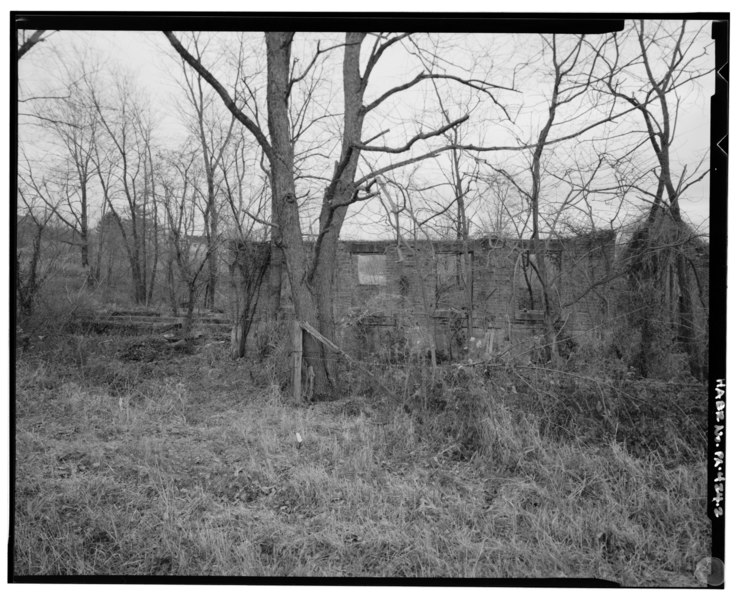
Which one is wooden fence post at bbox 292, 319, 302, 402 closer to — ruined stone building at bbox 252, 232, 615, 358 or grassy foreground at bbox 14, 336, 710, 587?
grassy foreground at bbox 14, 336, 710, 587

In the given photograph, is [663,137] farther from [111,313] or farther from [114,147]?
[111,313]

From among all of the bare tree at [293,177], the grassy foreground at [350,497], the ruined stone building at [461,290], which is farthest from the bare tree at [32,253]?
the ruined stone building at [461,290]

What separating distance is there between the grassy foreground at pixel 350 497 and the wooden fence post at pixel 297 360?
69 cm

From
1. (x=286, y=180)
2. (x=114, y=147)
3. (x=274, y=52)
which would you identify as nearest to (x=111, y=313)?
(x=114, y=147)

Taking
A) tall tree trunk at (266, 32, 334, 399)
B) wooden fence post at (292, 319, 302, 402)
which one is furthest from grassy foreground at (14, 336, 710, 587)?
tall tree trunk at (266, 32, 334, 399)

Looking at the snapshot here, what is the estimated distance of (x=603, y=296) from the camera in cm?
600

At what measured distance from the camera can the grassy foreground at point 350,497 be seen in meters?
2.44

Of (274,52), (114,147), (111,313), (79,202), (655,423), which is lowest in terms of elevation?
(655,423)

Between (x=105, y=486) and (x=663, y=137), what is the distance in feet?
17.4

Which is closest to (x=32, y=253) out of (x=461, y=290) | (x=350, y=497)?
(x=350, y=497)

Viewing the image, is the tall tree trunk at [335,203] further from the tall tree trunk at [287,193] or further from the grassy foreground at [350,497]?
the grassy foreground at [350,497]

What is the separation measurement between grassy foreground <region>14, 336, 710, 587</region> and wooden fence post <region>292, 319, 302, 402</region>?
2.26ft

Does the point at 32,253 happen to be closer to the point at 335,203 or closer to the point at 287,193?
the point at 287,193

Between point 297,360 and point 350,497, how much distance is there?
7.73 feet
